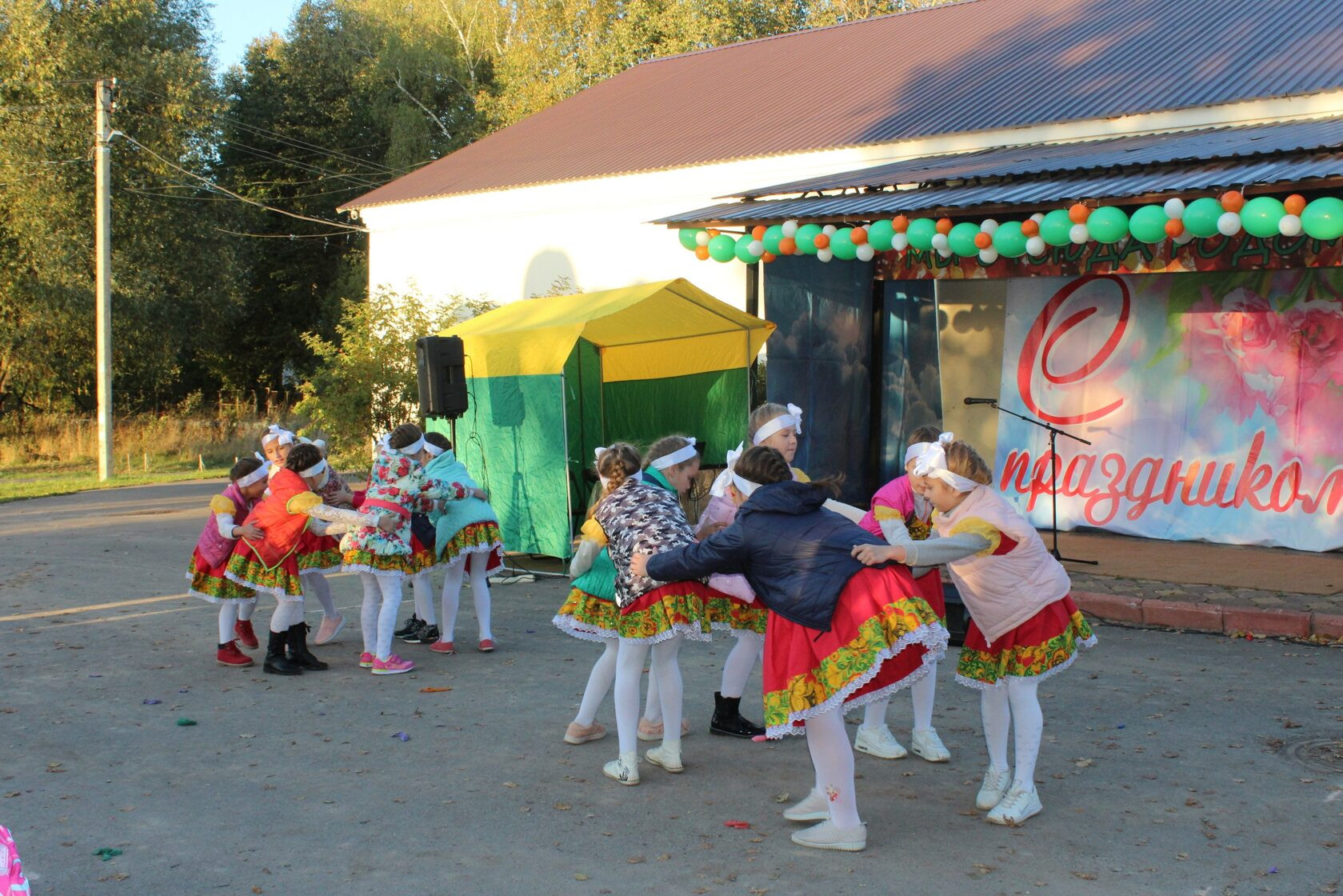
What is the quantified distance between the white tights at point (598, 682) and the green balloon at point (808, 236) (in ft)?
21.3

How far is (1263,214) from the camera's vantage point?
30.2 ft

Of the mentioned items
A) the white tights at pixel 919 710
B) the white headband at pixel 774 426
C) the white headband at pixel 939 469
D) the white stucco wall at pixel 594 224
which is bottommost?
the white tights at pixel 919 710

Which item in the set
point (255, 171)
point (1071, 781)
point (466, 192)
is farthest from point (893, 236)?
point (255, 171)

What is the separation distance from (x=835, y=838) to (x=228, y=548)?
15.2 feet

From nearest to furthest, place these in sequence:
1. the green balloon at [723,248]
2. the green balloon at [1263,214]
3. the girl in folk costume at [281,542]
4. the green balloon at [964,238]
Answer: the girl in folk costume at [281,542] → the green balloon at [1263,214] → the green balloon at [964,238] → the green balloon at [723,248]

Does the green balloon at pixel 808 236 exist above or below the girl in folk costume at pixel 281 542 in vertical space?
above

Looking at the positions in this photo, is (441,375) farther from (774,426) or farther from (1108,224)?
(774,426)

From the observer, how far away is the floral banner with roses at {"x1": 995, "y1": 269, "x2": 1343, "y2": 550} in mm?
11898

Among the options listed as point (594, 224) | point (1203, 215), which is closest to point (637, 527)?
point (1203, 215)

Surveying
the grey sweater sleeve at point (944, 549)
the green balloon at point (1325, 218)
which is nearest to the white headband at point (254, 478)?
the grey sweater sleeve at point (944, 549)

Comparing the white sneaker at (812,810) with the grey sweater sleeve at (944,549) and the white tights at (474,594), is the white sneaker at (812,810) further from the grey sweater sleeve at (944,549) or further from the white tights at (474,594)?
the white tights at (474,594)

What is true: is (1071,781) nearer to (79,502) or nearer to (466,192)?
(79,502)

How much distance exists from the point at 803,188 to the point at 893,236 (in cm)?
232

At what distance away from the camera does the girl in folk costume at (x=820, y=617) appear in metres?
4.54
